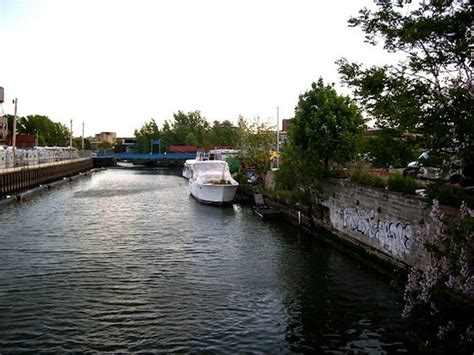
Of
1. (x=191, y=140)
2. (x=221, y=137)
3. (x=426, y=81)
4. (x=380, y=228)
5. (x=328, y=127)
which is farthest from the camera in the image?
(x=191, y=140)

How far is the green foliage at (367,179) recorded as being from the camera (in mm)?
23406

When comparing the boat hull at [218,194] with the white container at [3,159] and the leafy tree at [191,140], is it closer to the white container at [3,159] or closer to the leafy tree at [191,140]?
the white container at [3,159]

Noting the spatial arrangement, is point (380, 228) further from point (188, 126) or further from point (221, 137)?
point (188, 126)

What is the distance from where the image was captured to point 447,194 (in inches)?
516

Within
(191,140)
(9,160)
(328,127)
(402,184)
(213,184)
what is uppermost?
(191,140)

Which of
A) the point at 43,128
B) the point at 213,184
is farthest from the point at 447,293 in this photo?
the point at 43,128

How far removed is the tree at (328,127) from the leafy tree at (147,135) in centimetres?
15630

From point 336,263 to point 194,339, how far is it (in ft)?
35.9

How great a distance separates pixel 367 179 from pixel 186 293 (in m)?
11.7

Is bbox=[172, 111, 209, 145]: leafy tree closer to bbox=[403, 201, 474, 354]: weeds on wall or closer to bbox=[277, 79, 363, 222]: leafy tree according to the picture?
bbox=[277, 79, 363, 222]: leafy tree

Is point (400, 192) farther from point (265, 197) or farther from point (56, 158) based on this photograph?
point (56, 158)

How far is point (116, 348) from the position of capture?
42.0 feet

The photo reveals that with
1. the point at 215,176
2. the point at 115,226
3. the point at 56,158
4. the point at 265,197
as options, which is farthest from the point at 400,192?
the point at 56,158

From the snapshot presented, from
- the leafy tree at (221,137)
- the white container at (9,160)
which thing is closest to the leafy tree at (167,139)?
the leafy tree at (221,137)
